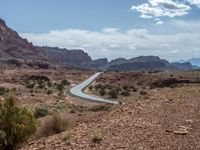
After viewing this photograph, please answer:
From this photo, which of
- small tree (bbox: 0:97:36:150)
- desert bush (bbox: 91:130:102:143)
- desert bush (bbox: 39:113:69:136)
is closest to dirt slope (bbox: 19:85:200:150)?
desert bush (bbox: 91:130:102:143)

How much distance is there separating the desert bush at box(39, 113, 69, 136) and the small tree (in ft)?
3.73

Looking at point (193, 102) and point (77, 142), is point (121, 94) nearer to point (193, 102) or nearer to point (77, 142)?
point (193, 102)

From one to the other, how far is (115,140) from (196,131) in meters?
2.66

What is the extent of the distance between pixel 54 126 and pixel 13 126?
2030 millimetres

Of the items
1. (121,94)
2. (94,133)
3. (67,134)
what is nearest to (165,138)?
(94,133)

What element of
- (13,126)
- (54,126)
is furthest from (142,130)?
(13,126)

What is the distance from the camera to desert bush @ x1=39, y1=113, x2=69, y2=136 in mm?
16078

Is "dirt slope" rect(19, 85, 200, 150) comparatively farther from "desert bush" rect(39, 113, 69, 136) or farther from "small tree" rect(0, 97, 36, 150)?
"desert bush" rect(39, 113, 69, 136)

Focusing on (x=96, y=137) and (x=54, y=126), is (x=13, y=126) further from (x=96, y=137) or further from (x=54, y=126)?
(x=96, y=137)

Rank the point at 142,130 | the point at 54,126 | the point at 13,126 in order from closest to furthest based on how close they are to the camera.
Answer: the point at 142,130 < the point at 13,126 < the point at 54,126

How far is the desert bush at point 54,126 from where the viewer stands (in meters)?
16.1

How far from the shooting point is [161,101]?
764 inches

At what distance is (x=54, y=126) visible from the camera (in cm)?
1617

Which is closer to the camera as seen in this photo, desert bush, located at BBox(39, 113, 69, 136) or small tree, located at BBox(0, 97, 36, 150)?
small tree, located at BBox(0, 97, 36, 150)
